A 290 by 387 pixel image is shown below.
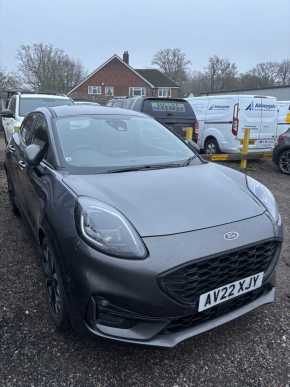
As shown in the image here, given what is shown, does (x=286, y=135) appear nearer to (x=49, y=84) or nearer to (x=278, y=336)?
(x=278, y=336)

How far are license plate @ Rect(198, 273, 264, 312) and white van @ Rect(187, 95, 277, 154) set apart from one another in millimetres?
7341

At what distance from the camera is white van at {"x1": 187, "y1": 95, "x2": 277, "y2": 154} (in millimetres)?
8758

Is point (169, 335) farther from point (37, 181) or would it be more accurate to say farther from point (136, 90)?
point (136, 90)

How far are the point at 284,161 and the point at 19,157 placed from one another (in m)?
6.98

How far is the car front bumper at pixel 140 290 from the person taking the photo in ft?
5.69

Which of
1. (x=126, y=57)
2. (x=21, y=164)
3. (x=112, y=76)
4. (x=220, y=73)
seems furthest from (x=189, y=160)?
(x=220, y=73)

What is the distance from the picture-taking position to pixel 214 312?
6.48 ft

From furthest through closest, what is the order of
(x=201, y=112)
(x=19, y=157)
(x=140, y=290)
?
1. (x=201, y=112)
2. (x=19, y=157)
3. (x=140, y=290)

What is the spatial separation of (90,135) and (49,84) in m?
41.4

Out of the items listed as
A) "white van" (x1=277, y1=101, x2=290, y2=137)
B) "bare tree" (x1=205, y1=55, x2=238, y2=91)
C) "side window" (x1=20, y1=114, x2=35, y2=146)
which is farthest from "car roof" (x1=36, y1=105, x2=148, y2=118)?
"bare tree" (x1=205, y1=55, x2=238, y2=91)

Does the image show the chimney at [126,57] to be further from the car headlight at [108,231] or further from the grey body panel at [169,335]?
the grey body panel at [169,335]

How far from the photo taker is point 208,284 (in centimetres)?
185

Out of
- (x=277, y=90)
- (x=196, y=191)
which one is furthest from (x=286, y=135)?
(x=277, y=90)

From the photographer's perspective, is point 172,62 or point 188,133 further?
point 172,62
